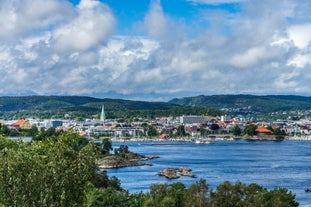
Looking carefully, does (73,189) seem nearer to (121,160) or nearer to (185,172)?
(185,172)

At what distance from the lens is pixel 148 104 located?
14338 centimetres

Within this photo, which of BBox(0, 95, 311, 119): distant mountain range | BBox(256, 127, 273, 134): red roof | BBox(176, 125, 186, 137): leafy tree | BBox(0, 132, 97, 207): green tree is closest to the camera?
BBox(0, 132, 97, 207): green tree

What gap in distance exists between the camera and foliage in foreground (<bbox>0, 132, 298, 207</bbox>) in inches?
397

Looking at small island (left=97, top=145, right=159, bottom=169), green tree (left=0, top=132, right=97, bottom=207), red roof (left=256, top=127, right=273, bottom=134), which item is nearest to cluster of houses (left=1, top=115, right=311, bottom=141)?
red roof (left=256, top=127, right=273, bottom=134)

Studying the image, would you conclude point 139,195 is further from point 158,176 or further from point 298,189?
point 158,176

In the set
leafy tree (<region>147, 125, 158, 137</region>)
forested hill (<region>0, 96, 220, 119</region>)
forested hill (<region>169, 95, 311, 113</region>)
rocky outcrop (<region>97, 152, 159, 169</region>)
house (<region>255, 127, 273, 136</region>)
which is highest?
forested hill (<region>169, 95, 311, 113</region>)

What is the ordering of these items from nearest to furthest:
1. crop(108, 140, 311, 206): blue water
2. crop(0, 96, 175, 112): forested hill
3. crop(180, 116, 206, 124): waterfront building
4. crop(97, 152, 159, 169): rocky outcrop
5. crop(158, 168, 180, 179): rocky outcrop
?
1. crop(108, 140, 311, 206): blue water
2. crop(158, 168, 180, 179): rocky outcrop
3. crop(97, 152, 159, 169): rocky outcrop
4. crop(180, 116, 206, 124): waterfront building
5. crop(0, 96, 175, 112): forested hill

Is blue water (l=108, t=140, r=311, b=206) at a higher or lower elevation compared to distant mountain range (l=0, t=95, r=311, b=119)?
lower

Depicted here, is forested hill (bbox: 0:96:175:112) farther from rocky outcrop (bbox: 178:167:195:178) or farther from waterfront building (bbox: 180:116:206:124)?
rocky outcrop (bbox: 178:167:195:178)

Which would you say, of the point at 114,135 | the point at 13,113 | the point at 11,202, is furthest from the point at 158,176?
the point at 13,113

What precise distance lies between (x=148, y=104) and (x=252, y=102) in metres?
32.7

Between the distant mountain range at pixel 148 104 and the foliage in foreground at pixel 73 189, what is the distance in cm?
10074

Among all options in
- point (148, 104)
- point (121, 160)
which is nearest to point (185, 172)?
point (121, 160)

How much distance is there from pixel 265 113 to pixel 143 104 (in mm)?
32367
